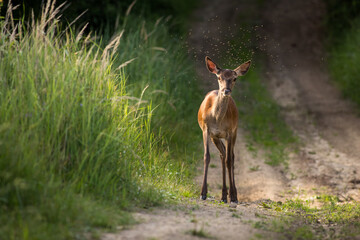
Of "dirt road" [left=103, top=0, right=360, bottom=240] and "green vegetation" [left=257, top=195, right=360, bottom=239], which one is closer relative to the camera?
"dirt road" [left=103, top=0, right=360, bottom=240]

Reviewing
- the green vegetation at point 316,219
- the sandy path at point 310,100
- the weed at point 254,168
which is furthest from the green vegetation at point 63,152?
the sandy path at point 310,100

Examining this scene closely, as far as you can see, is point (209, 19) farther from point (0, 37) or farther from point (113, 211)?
point (113, 211)

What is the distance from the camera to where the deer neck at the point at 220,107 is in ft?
29.4

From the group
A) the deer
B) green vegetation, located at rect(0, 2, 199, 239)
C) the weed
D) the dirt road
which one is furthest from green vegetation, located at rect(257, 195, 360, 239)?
the weed

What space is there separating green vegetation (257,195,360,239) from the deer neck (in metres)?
1.66

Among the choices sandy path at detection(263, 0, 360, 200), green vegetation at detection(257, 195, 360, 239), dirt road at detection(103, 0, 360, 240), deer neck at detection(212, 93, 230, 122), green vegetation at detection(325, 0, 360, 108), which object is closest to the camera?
dirt road at detection(103, 0, 360, 240)

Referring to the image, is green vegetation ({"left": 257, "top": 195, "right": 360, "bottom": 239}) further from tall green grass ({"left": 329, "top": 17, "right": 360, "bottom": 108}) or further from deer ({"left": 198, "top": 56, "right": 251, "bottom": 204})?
tall green grass ({"left": 329, "top": 17, "right": 360, "bottom": 108})

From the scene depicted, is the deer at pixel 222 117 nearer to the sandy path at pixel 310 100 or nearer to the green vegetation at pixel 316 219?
the green vegetation at pixel 316 219

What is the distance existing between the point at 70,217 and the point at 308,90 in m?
13.3

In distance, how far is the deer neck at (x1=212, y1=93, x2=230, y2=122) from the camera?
8961 mm

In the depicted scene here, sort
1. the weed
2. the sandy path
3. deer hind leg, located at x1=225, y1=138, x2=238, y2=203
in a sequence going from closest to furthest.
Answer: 1. deer hind leg, located at x1=225, y1=138, x2=238, y2=203
2. the sandy path
3. the weed

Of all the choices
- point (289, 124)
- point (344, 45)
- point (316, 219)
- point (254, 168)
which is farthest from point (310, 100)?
point (316, 219)

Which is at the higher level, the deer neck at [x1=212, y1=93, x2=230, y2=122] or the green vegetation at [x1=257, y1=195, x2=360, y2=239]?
the deer neck at [x1=212, y1=93, x2=230, y2=122]

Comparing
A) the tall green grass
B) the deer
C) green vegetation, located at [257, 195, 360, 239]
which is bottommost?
green vegetation, located at [257, 195, 360, 239]
